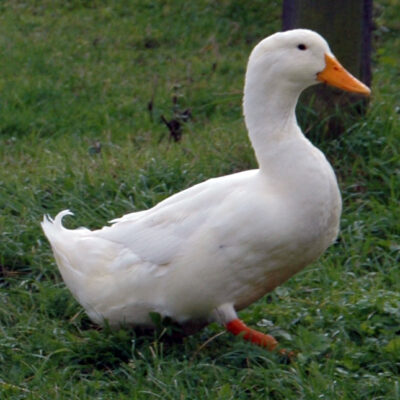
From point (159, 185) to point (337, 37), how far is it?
123 centimetres

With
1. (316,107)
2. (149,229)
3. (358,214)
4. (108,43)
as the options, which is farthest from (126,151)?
(108,43)

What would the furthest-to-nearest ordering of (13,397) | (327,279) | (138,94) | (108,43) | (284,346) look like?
(108,43) → (138,94) → (327,279) → (284,346) → (13,397)

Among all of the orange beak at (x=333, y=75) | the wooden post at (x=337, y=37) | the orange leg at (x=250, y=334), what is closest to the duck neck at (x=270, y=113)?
the orange beak at (x=333, y=75)

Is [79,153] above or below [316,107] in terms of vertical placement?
below

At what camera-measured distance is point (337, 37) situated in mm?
5340

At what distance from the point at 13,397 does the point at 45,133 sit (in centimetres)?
369

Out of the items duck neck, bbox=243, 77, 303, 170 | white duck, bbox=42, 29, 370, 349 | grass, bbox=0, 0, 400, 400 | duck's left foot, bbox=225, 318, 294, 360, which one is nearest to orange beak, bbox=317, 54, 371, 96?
white duck, bbox=42, 29, 370, 349

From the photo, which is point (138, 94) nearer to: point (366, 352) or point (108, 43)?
point (108, 43)

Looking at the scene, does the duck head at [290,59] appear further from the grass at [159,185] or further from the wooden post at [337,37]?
the wooden post at [337,37]

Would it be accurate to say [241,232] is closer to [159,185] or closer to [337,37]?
[159,185]

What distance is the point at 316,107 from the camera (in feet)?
17.7

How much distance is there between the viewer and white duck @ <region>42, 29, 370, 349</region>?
361 centimetres

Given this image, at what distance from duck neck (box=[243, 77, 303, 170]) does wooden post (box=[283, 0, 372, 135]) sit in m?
1.54

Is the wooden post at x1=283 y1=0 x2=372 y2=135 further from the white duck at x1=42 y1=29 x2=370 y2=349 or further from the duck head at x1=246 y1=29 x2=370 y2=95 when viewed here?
the duck head at x1=246 y1=29 x2=370 y2=95
